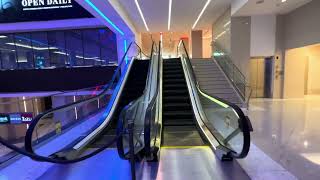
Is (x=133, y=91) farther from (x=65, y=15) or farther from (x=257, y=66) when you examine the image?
(x=65, y=15)

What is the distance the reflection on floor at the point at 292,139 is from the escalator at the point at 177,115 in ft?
4.39

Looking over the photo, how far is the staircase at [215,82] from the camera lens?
909 centimetres

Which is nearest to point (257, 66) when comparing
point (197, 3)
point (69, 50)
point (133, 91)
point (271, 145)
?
point (197, 3)

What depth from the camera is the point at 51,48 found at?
15.2m

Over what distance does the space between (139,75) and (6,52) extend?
1155 centimetres

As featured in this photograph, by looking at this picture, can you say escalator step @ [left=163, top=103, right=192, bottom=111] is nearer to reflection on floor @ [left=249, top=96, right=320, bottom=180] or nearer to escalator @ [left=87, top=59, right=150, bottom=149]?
escalator @ [left=87, top=59, right=150, bottom=149]

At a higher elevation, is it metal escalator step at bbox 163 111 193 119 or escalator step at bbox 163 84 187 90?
escalator step at bbox 163 84 187 90

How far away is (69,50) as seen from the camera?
15305 millimetres

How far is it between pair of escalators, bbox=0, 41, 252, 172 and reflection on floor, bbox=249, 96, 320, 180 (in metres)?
0.93

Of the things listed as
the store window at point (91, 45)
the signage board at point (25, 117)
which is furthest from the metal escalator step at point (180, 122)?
the store window at point (91, 45)

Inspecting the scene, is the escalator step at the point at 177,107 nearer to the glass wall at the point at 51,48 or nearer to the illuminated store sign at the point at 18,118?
the illuminated store sign at the point at 18,118

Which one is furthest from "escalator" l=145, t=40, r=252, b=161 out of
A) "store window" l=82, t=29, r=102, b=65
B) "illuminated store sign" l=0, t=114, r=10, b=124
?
"store window" l=82, t=29, r=102, b=65

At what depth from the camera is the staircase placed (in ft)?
29.8

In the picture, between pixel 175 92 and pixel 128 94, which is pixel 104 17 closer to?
pixel 128 94
